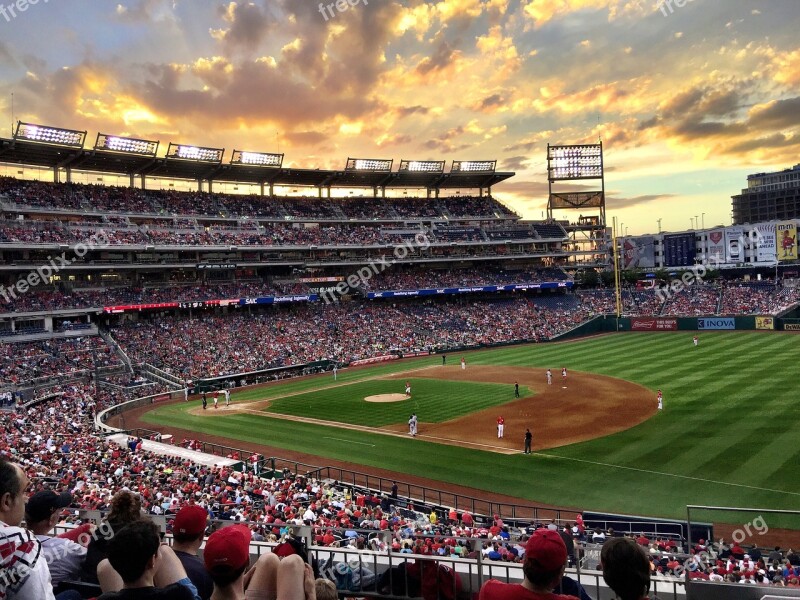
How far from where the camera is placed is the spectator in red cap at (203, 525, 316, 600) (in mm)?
3857

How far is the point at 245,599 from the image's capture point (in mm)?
4297

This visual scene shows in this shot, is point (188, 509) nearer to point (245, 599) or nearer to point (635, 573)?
point (245, 599)

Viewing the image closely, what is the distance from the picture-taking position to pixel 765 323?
60281 millimetres

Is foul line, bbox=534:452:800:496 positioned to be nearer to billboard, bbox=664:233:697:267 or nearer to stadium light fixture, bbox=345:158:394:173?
stadium light fixture, bbox=345:158:394:173

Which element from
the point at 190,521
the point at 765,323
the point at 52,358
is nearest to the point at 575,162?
the point at 765,323

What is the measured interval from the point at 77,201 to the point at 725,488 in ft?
198

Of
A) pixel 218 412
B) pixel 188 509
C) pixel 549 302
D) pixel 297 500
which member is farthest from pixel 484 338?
pixel 188 509

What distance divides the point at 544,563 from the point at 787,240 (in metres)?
110


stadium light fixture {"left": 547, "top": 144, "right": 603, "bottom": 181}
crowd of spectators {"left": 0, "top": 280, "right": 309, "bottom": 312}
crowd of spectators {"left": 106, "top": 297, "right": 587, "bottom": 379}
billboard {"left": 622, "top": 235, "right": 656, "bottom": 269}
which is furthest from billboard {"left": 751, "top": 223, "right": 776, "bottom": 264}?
crowd of spectators {"left": 0, "top": 280, "right": 309, "bottom": 312}

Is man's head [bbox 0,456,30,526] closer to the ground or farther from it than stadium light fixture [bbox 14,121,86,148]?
closer to the ground

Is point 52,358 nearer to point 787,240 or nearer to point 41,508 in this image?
point 41,508

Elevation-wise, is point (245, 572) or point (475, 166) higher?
point (475, 166)

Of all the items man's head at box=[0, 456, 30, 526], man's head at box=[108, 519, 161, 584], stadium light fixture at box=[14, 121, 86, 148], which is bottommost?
man's head at box=[108, 519, 161, 584]

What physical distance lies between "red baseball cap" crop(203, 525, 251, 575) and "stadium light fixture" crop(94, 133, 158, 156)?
203 ft
